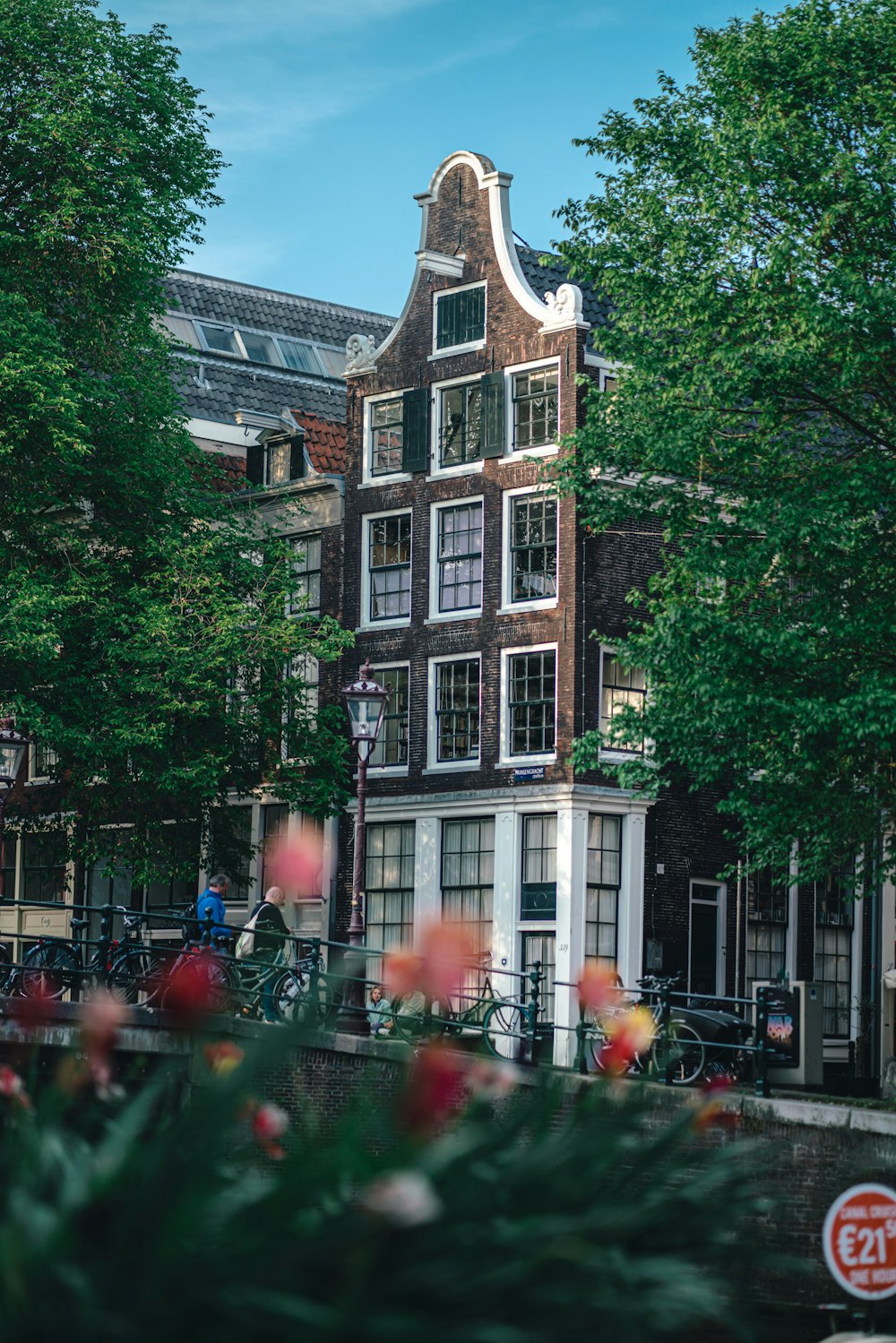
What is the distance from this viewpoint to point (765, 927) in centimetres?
3766

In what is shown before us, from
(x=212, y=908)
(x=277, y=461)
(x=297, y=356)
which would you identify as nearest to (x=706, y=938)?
(x=277, y=461)

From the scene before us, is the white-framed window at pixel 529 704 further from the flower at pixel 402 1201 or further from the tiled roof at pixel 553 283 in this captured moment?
the flower at pixel 402 1201

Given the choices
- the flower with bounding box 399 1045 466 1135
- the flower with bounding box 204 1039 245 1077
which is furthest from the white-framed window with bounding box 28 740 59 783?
the flower with bounding box 399 1045 466 1135

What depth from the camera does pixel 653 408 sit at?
24.9 m

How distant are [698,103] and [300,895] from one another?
58.4 ft

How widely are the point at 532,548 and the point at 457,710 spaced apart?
3151 mm

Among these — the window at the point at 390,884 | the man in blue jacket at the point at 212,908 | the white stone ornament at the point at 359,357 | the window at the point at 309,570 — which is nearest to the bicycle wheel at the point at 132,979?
the man in blue jacket at the point at 212,908

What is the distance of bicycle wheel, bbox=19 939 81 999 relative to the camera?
22.8 m

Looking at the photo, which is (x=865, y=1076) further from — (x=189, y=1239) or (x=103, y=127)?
(x=189, y=1239)

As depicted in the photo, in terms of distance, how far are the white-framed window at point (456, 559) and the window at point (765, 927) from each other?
6.98 m

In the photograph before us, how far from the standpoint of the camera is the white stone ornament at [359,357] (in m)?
38.8

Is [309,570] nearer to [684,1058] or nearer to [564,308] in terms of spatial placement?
[564,308]

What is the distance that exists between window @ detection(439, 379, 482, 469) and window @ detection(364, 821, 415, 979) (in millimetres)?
6432

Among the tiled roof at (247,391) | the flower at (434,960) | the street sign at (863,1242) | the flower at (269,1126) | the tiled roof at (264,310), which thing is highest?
the tiled roof at (264,310)
